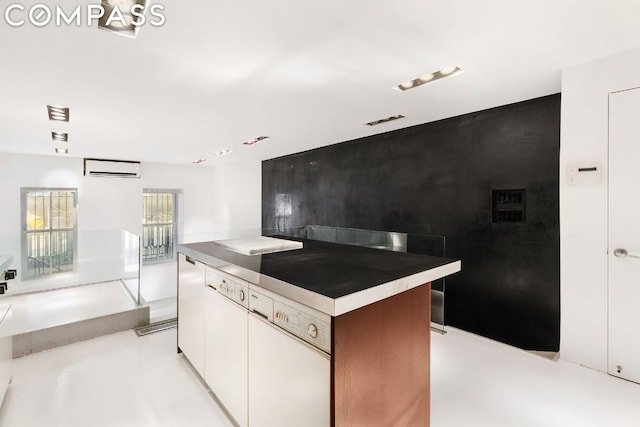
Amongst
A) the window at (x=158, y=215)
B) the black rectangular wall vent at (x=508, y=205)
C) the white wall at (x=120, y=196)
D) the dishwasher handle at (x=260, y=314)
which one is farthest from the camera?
the window at (x=158, y=215)

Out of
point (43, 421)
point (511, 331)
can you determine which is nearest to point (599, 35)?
point (511, 331)

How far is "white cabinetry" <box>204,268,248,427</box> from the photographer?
159 centimetres

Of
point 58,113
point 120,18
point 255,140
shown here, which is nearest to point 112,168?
point 58,113

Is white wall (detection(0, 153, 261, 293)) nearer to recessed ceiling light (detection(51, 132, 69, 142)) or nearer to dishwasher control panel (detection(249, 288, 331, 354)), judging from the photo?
recessed ceiling light (detection(51, 132, 69, 142))

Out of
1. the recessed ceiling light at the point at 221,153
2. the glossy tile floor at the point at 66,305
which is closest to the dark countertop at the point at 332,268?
the glossy tile floor at the point at 66,305

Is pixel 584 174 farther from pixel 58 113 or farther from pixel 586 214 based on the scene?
pixel 58 113

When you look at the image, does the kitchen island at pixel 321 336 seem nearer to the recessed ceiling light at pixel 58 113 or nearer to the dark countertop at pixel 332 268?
the dark countertop at pixel 332 268

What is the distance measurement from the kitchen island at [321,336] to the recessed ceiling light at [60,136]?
3.73m

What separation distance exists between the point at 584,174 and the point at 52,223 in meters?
8.24

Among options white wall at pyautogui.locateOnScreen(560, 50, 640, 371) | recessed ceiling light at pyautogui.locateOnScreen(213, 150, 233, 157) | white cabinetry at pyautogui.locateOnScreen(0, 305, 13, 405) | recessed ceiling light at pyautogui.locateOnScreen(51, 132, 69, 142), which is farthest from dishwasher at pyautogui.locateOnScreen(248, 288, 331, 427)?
recessed ceiling light at pyautogui.locateOnScreen(213, 150, 233, 157)

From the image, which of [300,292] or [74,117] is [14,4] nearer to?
[300,292]

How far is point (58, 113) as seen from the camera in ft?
10.4

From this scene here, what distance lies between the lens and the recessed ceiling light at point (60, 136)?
405cm

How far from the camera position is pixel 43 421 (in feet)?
5.85
